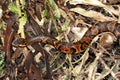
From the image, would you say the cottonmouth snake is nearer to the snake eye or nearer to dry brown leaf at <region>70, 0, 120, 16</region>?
the snake eye

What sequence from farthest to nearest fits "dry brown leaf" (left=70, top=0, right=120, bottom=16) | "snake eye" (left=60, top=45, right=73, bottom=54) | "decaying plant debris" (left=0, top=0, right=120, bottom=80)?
"dry brown leaf" (left=70, top=0, right=120, bottom=16), "snake eye" (left=60, top=45, right=73, bottom=54), "decaying plant debris" (left=0, top=0, right=120, bottom=80)

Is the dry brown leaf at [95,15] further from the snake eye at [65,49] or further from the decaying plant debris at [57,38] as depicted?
the snake eye at [65,49]

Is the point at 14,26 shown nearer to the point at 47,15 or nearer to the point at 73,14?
the point at 47,15

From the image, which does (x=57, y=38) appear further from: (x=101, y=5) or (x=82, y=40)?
(x=101, y=5)

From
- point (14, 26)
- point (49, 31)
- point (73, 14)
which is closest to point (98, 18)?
point (73, 14)

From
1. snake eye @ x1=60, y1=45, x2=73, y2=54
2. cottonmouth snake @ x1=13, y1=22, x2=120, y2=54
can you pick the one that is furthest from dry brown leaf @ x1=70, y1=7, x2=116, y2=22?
snake eye @ x1=60, y1=45, x2=73, y2=54

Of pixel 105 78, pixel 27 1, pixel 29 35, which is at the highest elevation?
pixel 27 1
